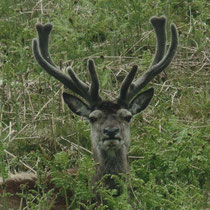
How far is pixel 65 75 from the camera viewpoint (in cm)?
816

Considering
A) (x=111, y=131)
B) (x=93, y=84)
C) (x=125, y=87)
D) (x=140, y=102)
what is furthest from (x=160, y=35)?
(x=111, y=131)

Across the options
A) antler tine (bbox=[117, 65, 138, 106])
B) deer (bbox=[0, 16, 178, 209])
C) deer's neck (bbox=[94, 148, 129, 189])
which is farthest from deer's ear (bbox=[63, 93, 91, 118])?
deer's neck (bbox=[94, 148, 129, 189])

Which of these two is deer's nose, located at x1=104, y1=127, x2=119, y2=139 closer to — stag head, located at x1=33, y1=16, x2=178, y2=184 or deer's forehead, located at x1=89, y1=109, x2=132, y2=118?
stag head, located at x1=33, y1=16, x2=178, y2=184

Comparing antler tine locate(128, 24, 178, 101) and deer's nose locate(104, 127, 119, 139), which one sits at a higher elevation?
antler tine locate(128, 24, 178, 101)

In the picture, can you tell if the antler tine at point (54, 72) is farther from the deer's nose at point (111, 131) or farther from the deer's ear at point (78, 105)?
the deer's nose at point (111, 131)

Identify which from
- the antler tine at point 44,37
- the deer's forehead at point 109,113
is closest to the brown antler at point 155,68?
the deer's forehead at point 109,113

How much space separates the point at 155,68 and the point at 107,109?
0.77m

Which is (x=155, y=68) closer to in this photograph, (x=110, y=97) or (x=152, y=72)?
(x=152, y=72)

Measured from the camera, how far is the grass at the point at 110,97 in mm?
7727

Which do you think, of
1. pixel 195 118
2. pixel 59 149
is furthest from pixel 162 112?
pixel 59 149

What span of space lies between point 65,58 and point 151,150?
101 inches

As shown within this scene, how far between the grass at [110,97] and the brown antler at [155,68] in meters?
0.44

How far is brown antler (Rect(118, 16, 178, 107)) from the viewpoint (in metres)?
7.88

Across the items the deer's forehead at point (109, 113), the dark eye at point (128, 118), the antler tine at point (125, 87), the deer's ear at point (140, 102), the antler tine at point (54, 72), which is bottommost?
the dark eye at point (128, 118)
